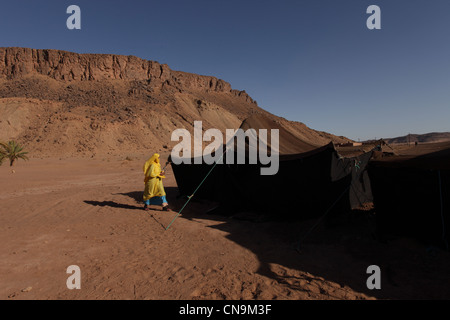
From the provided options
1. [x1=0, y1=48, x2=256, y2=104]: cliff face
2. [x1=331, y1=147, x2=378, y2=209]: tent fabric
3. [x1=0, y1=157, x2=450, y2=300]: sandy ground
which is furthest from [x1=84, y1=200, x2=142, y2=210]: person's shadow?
[x1=0, y1=48, x2=256, y2=104]: cliff face

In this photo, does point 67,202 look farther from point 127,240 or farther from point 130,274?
point 130,274

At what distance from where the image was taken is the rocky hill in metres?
38.3

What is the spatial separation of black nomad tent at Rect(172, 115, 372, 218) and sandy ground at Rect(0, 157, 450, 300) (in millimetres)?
447

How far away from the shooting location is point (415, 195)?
406 centimetres

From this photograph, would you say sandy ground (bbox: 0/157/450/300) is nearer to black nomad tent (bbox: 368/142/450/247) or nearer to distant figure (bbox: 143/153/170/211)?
black nomad tent (bbox: 368/142/450/247)

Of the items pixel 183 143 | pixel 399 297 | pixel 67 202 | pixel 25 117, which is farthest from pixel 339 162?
pixel 25 117

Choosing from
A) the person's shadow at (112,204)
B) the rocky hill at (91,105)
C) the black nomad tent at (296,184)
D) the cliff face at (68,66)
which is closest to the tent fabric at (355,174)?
the black nomad tent at (296,184)

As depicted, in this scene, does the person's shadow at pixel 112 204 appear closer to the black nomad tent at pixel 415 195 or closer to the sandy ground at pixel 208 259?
the sandy ground at pixel 208 259

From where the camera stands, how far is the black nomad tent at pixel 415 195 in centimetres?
374

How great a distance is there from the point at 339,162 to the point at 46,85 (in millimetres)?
62659

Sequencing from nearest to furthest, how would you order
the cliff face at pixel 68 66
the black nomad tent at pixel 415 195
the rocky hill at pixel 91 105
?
1. the black nomad tent at pixel 415 195
2. the rocky hill at pixel 91 105
3. the cliff face at pixel 68 66

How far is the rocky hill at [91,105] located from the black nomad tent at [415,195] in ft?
87.9

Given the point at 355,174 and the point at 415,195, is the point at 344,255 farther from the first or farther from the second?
the point at 355,174

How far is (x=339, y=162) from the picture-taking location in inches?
222
